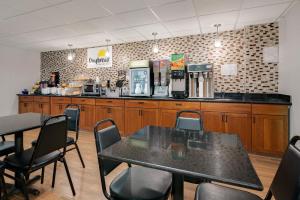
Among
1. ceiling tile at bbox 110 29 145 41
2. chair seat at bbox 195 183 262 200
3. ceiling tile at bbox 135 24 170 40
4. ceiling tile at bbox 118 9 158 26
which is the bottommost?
chair seat at bbox 195 183 262 200

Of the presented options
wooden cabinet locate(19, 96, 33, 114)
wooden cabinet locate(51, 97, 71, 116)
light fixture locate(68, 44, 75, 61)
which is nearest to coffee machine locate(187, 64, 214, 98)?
wooden cabinet locate(51, 97, 71, 116)

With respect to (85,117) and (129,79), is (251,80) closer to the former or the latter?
(129,79)

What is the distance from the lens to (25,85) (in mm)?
5578

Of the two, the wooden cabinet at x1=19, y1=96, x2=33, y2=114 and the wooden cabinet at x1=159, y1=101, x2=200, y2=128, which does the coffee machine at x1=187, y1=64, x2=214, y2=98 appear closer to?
the wooden cabinet at x1=159, y1=101, x2=200, y2=128

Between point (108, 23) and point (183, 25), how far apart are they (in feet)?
4.51

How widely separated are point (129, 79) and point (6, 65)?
144 inches

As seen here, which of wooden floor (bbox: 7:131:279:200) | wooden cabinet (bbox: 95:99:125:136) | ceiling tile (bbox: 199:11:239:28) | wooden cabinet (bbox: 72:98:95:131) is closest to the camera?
wooden floor (bbox: 7:131:279:200)

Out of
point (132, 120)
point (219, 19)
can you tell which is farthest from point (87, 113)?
point (219, 19)

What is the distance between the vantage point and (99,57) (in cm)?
496

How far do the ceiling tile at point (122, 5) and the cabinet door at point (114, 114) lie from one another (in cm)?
200

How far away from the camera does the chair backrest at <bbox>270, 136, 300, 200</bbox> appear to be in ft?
2.77

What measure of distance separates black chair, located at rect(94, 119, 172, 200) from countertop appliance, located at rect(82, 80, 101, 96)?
10.7ft

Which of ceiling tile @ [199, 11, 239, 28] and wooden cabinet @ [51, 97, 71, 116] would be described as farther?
wooden cabinet @ [51, 97, 71, 116]

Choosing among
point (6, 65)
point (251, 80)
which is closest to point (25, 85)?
point (6, 65)
